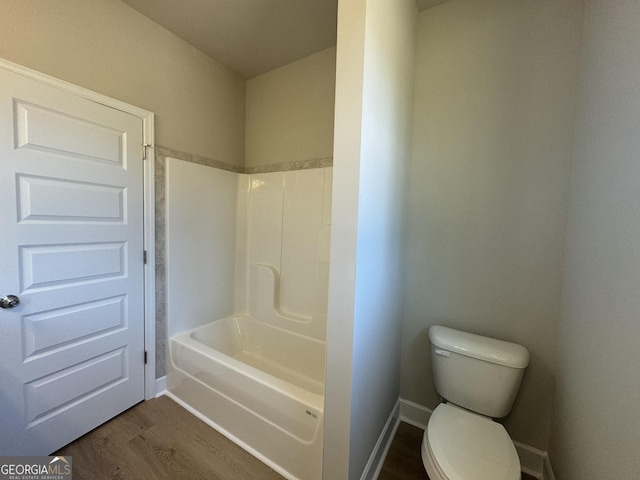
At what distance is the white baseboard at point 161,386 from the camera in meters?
1.86

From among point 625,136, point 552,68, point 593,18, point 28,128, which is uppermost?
point 593,18

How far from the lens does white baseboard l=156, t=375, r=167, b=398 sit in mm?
1857

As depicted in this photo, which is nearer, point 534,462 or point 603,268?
point 603,268

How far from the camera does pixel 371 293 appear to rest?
1.13 meters

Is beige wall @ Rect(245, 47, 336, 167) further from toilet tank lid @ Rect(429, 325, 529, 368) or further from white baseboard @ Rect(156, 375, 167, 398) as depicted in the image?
white baseboard @ Rect(156, 375, 167, 398)

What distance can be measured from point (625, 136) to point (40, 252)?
2594 mm

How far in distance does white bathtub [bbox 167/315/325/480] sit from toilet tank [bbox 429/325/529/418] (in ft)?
2.34

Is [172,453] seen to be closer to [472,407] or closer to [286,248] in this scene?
[286,248]

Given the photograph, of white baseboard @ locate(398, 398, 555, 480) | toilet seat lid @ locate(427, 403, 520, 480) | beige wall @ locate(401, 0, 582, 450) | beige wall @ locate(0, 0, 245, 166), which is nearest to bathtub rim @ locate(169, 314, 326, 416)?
toilet seat lid @ locate(427, 403, 520, 480)

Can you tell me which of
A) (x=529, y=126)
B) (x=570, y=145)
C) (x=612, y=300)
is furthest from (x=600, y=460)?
(x=529, y=126)

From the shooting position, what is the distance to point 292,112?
7.14ft

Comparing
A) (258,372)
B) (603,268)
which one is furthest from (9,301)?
(603,268)

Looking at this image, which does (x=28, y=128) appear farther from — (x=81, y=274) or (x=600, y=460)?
(x=600, y=460)

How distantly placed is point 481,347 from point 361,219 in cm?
99
